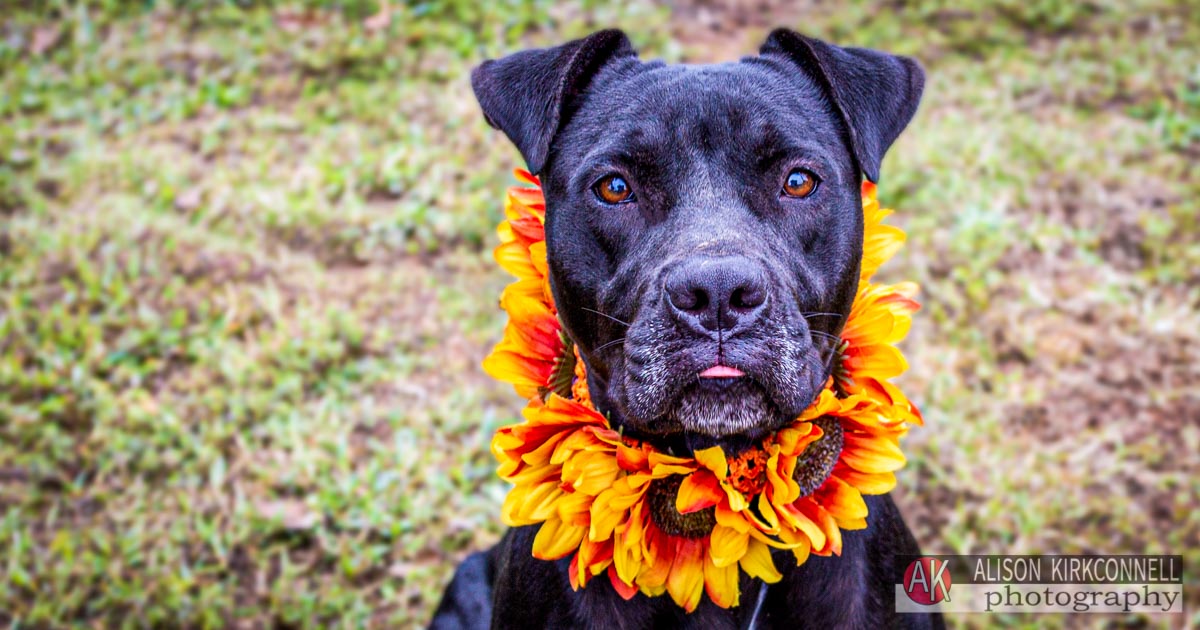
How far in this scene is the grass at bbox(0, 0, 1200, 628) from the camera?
16.4 ft

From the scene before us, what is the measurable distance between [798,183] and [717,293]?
0.62m

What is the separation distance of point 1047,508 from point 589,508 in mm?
2992

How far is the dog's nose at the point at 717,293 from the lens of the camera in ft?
8.61

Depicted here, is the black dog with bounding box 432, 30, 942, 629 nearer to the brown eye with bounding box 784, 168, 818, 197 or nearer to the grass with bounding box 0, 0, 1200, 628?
the brown eye with bounding box 784, 168, 818, 197

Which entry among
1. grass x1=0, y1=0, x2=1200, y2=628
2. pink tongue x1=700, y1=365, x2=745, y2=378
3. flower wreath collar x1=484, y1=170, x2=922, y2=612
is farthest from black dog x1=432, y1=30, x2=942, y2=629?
grass x1=0, y1=0, x2=1200, y2=628

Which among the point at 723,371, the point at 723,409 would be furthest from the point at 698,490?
the point at 723,371

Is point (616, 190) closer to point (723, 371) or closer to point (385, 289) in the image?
point (723, 371)

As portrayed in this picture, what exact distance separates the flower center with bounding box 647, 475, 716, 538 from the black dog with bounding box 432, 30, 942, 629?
0.59 ft

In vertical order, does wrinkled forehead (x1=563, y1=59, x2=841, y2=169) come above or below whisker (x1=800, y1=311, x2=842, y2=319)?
above

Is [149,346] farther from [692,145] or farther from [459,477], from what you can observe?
[692,145]

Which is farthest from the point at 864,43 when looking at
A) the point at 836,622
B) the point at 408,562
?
the point at 836,622

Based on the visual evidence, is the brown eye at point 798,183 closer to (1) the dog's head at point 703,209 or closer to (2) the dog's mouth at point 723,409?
(1) the dog's head at point 703,209

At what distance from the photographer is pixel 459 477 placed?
5.29 m

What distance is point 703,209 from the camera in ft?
9.65
